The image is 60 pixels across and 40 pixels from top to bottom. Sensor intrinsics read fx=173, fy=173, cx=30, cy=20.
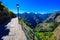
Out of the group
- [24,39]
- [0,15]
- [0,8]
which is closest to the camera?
[24,39]

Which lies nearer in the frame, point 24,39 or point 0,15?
point 24,39

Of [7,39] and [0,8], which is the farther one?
[0,8]

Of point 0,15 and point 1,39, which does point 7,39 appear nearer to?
point 1,39

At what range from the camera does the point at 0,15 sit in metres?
43.2

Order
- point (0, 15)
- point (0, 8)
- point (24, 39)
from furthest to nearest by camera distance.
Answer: point (0, 8), point (0, 15), point (24, 39)

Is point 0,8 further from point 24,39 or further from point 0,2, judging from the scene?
point 24,39

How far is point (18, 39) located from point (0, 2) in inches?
1186

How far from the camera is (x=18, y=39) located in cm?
1852

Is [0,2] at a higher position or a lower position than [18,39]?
higher

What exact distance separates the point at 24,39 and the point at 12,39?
132 centimetres

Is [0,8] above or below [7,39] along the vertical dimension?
above

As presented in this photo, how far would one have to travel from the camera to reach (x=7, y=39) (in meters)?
18.9

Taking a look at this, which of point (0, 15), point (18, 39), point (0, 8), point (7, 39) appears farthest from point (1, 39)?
point (0, 8)

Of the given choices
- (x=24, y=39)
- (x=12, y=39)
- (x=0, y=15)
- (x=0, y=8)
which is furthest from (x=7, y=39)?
(x=0, y=8)
